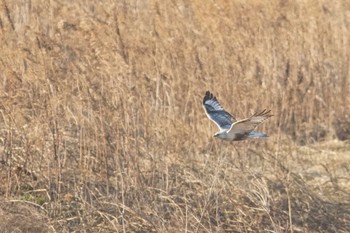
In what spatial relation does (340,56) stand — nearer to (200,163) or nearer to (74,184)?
(200,163)

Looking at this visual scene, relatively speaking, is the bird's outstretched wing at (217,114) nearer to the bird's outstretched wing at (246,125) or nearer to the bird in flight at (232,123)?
the bird in flight at (232,123)

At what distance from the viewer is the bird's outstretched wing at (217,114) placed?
516cm

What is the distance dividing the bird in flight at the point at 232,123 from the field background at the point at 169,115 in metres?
0.30

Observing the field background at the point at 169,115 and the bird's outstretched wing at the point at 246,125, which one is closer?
the bird's outstretched wing at the point at 246,125

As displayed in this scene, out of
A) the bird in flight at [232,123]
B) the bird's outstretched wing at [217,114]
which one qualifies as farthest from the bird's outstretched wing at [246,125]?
the bird's outstretched wing at [217,114]

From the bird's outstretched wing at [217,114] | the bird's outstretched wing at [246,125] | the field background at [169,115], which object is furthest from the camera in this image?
the field background at [169,115]

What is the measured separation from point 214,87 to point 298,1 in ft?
5.11

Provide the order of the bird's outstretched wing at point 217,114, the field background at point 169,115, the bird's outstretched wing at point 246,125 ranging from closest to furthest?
the bird's outstretched wing at point 246,125 < the bird's outstretched wing at point 217,114 < the field background at point 169,115

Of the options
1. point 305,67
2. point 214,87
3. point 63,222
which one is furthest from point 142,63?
point 63,222

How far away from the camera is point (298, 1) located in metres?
8.44

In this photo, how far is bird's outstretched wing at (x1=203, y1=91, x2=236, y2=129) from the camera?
203 inches

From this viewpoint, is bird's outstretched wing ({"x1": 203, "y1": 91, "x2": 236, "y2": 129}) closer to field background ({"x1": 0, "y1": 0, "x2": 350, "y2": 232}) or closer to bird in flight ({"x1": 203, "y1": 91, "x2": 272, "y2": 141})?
bird in flight ({"x1": 203, "y1": 91, "x2": 272, "y2": 141})

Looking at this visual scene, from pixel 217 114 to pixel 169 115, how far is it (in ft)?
4.21

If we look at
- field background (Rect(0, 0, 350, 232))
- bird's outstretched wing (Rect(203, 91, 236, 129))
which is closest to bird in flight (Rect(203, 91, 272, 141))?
bird's outstretched wing (Rect(203, 91, 236, 129))
